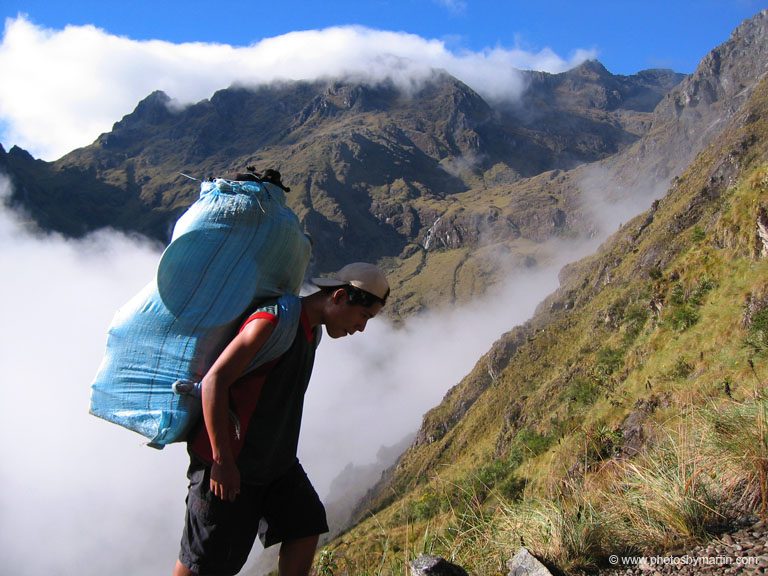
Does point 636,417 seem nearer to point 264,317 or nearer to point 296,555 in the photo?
point 296,555

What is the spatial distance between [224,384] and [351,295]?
3.30 ft

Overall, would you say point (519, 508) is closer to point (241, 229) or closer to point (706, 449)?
point (706, 449)

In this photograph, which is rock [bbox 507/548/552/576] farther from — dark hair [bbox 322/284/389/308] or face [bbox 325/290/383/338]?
dark hair [bbox 322/284/389/308]

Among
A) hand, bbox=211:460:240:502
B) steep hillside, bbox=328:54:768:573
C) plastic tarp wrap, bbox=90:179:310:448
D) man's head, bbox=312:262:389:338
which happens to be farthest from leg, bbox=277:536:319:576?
man's head, bbox=312:262:389:338

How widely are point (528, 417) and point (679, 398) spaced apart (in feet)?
78.5

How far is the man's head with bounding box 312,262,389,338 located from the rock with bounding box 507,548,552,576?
191cm

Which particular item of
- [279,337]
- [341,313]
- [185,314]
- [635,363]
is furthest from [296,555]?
[635,363]

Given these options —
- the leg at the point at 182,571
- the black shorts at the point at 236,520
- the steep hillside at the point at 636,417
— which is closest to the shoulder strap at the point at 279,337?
the black shorts at the point at 236,520

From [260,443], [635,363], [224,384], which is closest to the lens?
[224,384]

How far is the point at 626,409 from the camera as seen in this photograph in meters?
14.7

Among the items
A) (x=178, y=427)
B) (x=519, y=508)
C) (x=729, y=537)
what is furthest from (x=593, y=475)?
(x=178, y=427)

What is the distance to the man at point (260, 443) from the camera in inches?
122

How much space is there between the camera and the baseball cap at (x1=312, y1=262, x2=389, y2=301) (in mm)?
3543

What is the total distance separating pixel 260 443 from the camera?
3.43 meters
